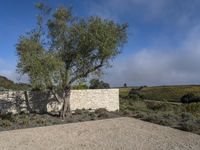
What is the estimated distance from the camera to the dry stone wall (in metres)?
19.4

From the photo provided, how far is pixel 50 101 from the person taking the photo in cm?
2095

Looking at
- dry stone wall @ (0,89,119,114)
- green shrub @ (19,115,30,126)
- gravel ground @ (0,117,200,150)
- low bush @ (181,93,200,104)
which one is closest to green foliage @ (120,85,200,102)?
low bush @ (181,93,200,104)

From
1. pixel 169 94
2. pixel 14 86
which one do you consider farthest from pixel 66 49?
pixel 169 94

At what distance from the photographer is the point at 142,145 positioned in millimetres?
11242

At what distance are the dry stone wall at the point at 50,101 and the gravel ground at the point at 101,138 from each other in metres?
4.81

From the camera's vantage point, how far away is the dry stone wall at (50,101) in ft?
63.5

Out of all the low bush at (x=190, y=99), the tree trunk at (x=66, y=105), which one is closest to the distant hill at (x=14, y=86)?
the tree trunk at (x=66, y=105)

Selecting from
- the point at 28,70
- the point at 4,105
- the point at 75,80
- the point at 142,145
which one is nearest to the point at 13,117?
the point at 4,105

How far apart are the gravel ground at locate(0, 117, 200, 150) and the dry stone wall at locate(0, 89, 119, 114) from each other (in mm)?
4814

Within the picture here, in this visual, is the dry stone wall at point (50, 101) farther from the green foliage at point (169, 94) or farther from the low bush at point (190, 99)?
the green foliage at point (169, 94)

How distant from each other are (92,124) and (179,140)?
5670 mm

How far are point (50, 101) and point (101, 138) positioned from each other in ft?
29.9

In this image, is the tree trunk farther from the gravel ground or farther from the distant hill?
the gravel ground

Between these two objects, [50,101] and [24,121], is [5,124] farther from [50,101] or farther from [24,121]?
[50,101]
